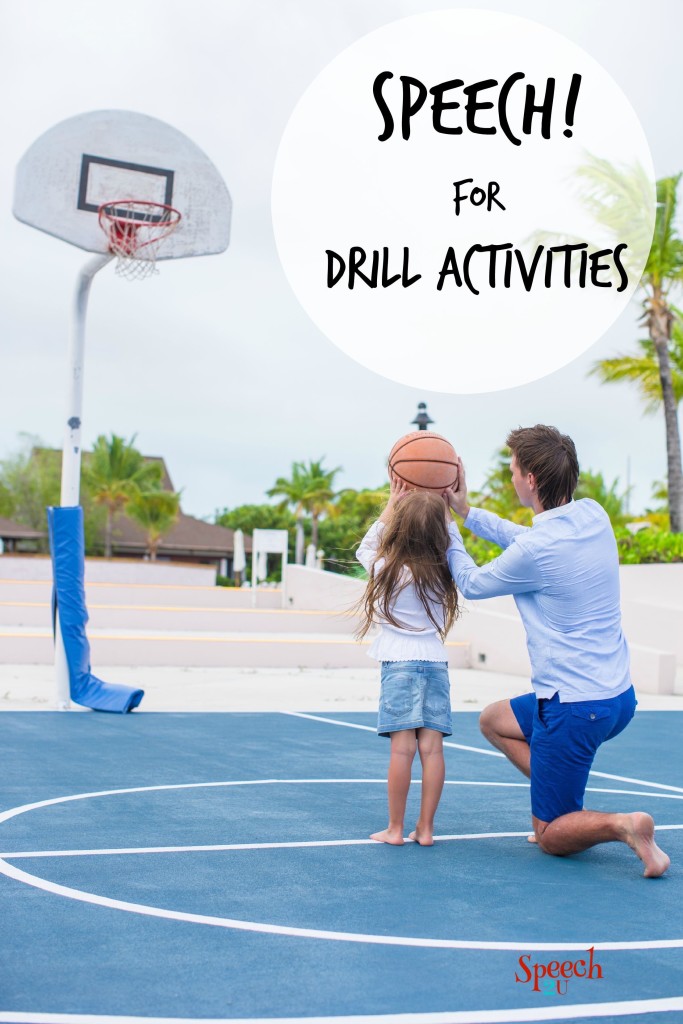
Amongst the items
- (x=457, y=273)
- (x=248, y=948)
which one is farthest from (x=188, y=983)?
(x=457, y=273)

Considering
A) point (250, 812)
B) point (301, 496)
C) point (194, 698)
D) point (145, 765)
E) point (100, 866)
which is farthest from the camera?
point (301, 496)

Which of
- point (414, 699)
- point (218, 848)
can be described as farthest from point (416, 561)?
point (218, 848)

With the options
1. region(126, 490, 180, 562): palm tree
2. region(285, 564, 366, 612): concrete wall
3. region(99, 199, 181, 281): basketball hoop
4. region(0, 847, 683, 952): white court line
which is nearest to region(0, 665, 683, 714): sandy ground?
region(99, 199, 181, 281): basketball hoop

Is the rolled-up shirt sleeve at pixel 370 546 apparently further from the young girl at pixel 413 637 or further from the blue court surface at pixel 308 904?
the blue court surface at pixel 308 904

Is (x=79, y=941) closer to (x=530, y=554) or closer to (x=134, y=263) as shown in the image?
(x=530, y=554)

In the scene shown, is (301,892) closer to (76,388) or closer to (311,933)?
(311,933)

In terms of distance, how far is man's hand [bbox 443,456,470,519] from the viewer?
5.46 meters

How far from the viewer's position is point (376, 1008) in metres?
3.10

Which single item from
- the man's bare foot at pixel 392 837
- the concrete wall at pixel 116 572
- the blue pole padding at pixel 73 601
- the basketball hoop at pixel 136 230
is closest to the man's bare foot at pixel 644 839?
the man's bare foot at pixel 392 837

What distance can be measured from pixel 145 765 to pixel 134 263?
17.4 feet

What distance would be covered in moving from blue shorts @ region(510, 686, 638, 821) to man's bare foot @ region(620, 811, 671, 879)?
1.09 ft

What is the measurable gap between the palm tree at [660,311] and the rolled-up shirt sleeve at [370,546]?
65.6 feet

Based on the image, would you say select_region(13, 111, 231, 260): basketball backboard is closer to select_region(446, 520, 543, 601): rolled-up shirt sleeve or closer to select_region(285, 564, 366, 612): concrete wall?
select_region(446, 520, 543, 601): rolled-up shirt sleeve

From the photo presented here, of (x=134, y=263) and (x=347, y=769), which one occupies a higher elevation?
(x=134, y=263)
